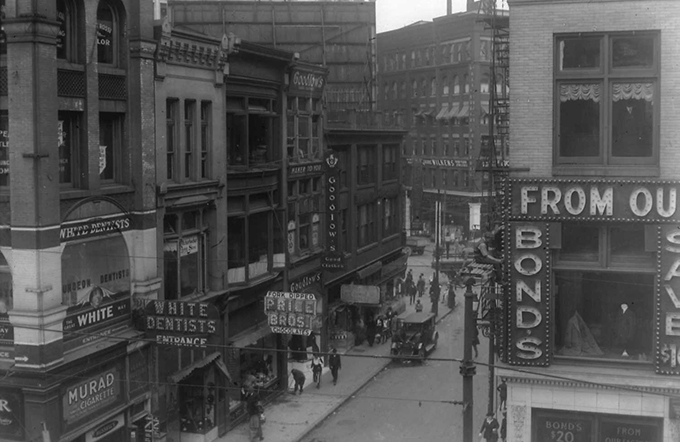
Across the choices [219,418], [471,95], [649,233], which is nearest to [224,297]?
[219,418]

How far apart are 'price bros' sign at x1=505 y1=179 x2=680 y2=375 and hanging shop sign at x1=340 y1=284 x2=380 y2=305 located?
79.4ft

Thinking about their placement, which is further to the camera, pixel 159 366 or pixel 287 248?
pixel 287 248

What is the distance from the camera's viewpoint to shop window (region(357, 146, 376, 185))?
4634 cm

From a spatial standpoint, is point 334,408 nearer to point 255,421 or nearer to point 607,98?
point 255,421

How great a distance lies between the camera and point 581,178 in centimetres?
1802

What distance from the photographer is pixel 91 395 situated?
76.2ft

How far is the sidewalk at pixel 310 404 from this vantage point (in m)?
30.5

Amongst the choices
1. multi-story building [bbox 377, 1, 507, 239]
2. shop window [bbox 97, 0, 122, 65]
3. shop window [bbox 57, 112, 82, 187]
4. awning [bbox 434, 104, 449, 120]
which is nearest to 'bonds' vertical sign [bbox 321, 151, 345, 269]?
shop window [bbox 97, 0, 122, 65]

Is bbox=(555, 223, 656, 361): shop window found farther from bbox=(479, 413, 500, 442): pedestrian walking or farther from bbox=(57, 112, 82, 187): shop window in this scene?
bbox=(57, 112, 82, 187): shop window

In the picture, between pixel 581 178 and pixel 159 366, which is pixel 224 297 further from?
pixel 581 178

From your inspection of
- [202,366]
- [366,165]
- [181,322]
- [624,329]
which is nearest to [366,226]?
[366,165]

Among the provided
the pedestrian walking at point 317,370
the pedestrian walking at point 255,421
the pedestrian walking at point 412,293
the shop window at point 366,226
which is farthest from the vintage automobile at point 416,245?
the pedestrian walking at point 255,421

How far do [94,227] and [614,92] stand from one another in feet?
47.6

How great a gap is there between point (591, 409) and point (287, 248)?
63.0ft
